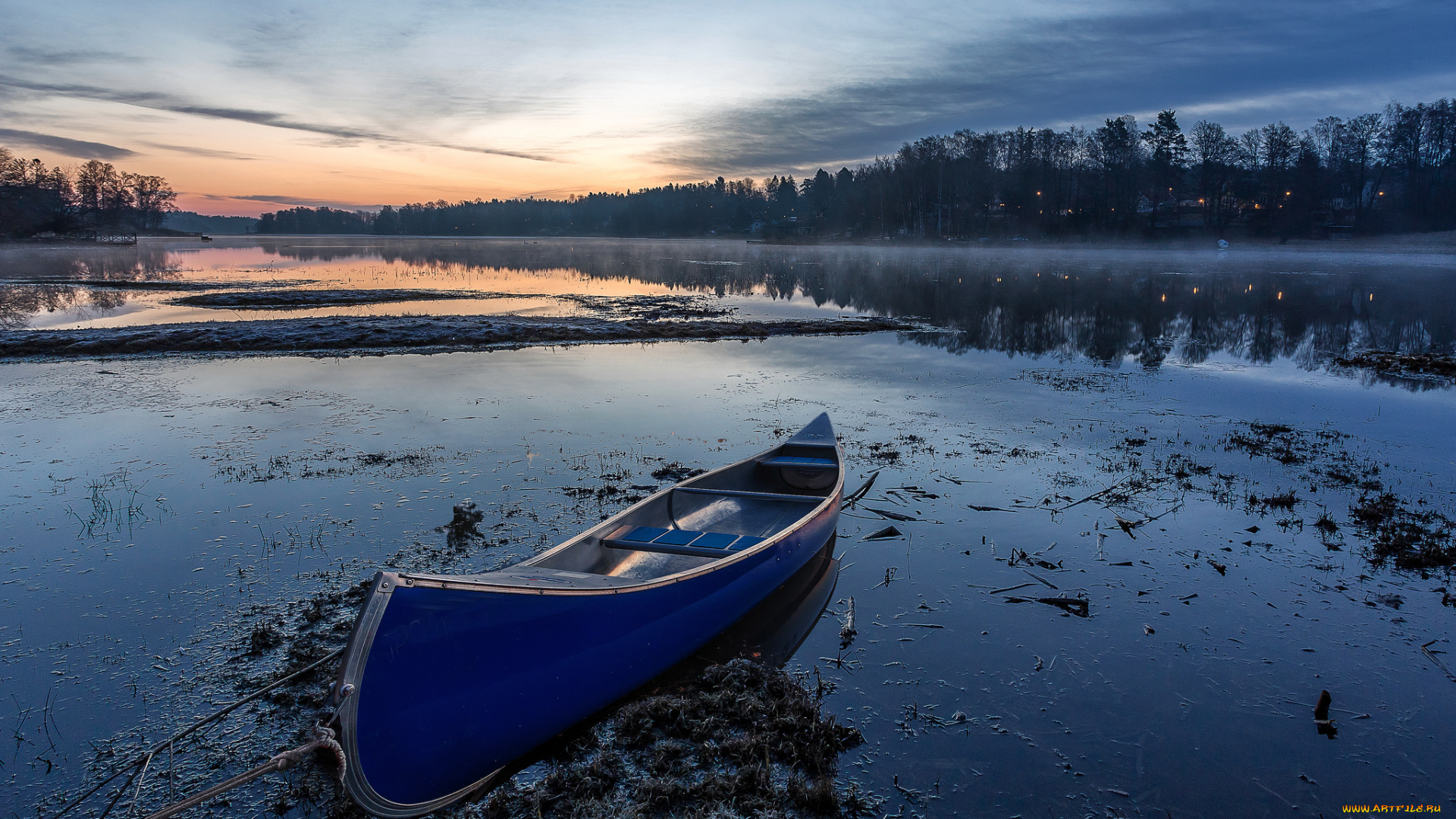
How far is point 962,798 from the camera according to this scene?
510 centimetres

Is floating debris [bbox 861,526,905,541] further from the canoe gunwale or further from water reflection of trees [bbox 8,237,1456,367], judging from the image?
water reflection of trees [bbox 8,237,1456,367]

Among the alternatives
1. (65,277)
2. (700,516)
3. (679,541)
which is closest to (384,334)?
(700,516)

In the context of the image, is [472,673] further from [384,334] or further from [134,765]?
[384,334]

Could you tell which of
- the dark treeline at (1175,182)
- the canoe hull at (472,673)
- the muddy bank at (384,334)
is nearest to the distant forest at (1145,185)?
the dark treeline at (1175,182)

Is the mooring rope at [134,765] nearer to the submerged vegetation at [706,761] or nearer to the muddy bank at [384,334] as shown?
the submerged vegetation at [706,761]

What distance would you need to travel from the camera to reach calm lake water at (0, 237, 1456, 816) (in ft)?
18.2

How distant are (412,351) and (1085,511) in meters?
20.2

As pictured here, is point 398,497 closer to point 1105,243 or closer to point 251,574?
point 251,574

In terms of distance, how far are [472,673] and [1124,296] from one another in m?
45.0

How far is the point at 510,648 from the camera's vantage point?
4879 mm

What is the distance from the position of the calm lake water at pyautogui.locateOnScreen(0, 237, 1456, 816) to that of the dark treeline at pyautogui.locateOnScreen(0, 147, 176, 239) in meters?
140

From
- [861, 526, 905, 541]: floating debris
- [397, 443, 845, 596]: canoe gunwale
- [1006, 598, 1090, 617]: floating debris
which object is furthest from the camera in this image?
[861, 526, 905, 541]: floating debris

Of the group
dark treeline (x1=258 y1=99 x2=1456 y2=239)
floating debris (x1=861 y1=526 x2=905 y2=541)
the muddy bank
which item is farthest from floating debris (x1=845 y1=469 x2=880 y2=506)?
dark treeline (x1=258 y1=99 x2=1456 y2=239)

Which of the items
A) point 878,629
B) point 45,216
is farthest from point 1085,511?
point 45,216
